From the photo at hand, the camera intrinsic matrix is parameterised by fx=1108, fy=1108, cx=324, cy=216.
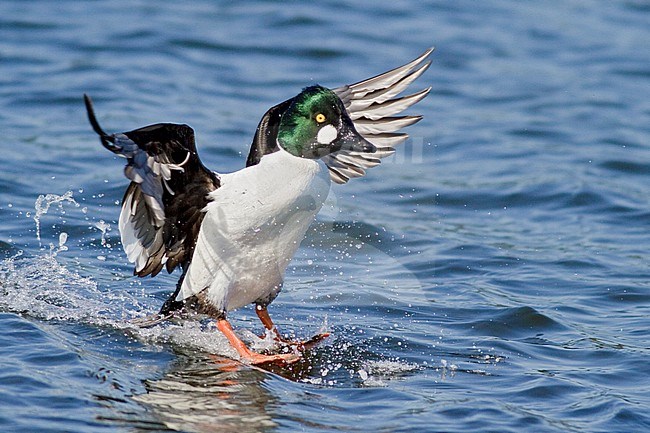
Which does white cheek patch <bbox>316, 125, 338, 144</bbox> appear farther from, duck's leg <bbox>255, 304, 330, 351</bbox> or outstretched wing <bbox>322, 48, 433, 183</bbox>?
duck's leg <bbox>255, 304, 330, 351</bbox>

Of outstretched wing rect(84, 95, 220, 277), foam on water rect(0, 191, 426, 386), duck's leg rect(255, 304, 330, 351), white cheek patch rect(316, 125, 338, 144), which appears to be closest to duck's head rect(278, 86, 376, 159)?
white cheek patch rect(316, 125, 338, 144)

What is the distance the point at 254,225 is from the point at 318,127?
701 mm

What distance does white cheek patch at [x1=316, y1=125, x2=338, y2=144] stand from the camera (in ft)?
21.8

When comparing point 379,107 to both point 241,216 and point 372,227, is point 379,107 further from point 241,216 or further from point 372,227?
point 372,227

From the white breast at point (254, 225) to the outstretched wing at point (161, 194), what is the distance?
0.11 m

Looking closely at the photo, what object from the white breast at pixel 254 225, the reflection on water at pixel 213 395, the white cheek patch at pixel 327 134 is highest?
the white cheek patch at pixel 327 134

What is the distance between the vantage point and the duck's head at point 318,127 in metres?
6.62

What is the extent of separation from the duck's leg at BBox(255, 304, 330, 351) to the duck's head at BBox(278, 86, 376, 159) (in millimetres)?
1166

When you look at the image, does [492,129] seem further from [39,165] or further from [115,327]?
[115,327]

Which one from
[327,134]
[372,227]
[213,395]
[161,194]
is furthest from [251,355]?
[372,227]

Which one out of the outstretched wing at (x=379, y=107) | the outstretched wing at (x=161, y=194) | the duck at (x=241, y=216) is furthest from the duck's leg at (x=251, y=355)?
the outstretched wing at (x=379, y=107)

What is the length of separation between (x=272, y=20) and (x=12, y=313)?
10622mm

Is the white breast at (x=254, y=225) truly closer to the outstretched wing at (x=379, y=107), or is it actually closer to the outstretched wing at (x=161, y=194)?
the outstretched wing at (x=161, y=194)

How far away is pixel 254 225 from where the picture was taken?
6.63 metres
